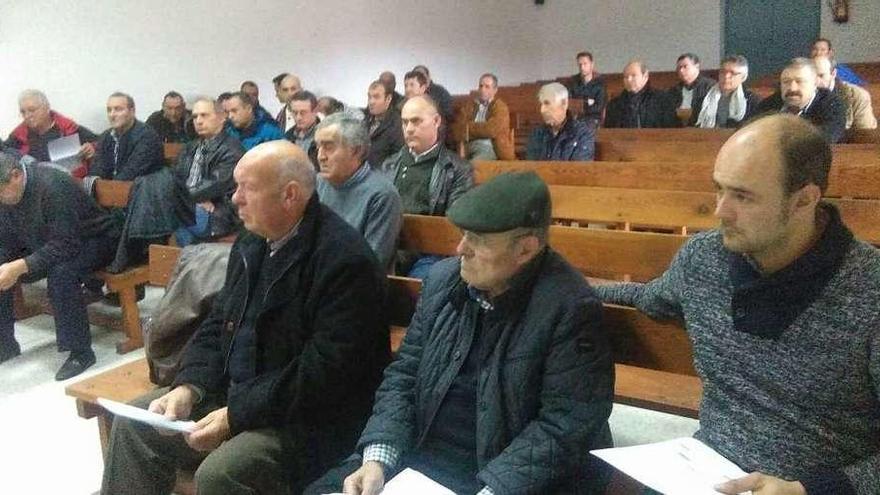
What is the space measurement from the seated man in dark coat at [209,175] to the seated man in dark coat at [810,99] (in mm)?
3017

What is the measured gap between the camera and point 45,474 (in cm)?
292

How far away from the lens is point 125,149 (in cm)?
499

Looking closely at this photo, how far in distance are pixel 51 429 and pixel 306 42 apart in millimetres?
6154

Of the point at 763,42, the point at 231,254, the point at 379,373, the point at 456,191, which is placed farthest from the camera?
the point at 763,42

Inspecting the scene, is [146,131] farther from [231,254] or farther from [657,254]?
[657,254]

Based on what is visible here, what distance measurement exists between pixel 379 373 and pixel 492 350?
51 centimetres

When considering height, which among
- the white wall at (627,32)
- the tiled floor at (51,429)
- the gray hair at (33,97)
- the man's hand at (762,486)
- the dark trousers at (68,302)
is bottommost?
the tiled floor at (51,429)

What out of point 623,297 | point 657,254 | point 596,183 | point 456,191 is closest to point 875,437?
point 623,297

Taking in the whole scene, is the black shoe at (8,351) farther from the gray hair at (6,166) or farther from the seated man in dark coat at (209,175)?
the seated man in dark coat at (209,175)

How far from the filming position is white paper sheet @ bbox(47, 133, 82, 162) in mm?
5094

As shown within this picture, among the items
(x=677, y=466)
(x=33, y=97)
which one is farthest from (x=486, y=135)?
(x=677, y=466)

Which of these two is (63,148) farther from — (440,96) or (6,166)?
(440,96)

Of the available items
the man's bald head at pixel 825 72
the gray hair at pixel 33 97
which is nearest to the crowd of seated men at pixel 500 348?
the gray hair at pixel 33 97

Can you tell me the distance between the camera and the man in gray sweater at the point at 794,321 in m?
1.34
